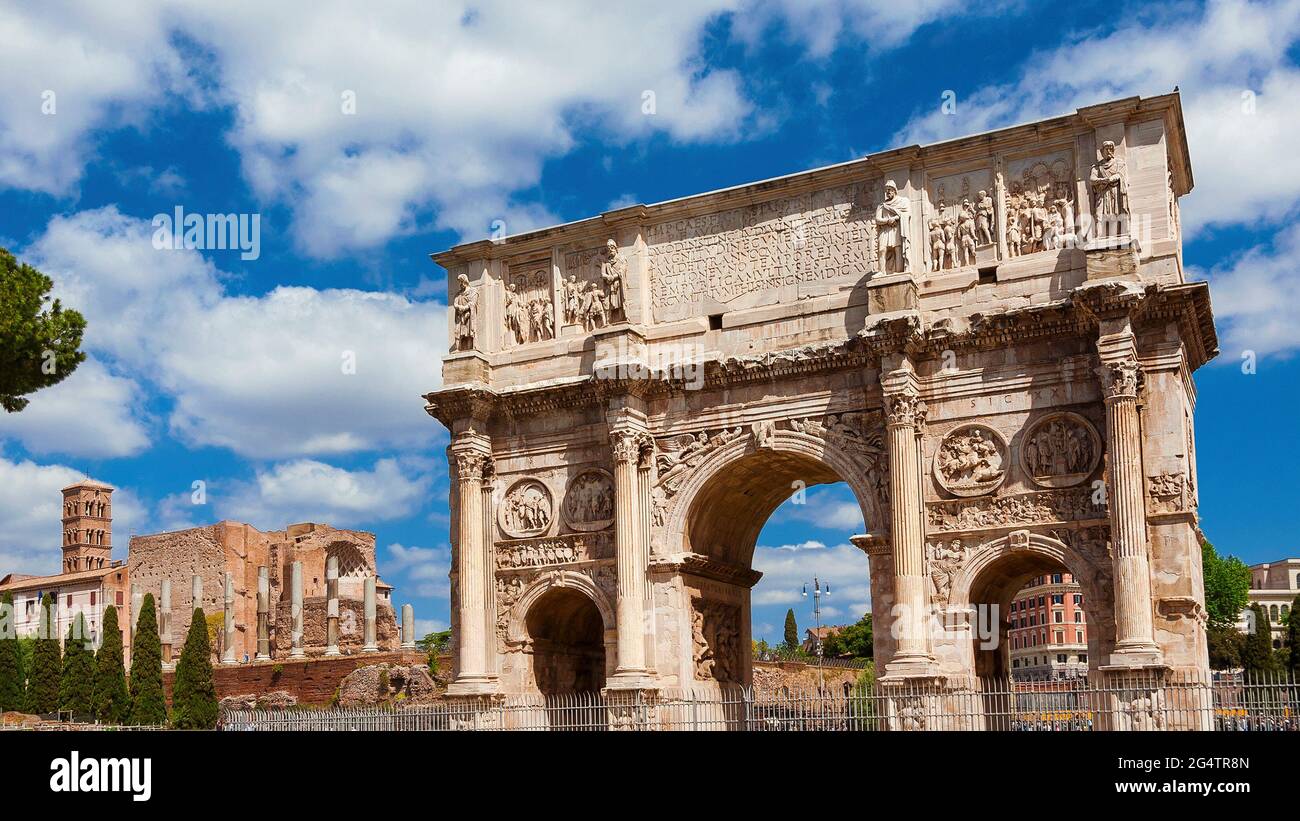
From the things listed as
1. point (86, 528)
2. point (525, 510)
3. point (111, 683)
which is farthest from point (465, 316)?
point (86, 528)

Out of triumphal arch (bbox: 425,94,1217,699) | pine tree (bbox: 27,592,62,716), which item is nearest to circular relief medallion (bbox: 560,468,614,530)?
triumphal arch (bbox: 425,94,1217,699)

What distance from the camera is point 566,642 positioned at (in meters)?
26.3

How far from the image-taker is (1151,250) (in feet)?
68.8

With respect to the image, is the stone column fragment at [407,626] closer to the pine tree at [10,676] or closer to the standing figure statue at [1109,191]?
Answer: the pine tree at [10,676]

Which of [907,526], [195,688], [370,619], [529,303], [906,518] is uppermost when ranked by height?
[529,303]

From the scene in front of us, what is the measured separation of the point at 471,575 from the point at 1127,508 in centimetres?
1116

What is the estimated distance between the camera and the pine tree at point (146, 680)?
1861 inches

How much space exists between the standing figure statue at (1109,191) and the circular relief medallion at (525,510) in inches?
409

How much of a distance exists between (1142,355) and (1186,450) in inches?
58.8

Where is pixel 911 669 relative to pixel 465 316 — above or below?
below

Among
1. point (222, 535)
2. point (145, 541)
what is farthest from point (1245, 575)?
point (145, 541)

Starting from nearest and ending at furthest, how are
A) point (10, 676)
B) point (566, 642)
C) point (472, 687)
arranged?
point (472, 687) < point (566, 642) < point (10, 676)

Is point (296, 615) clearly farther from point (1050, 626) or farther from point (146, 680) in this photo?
point (1050, 626)
